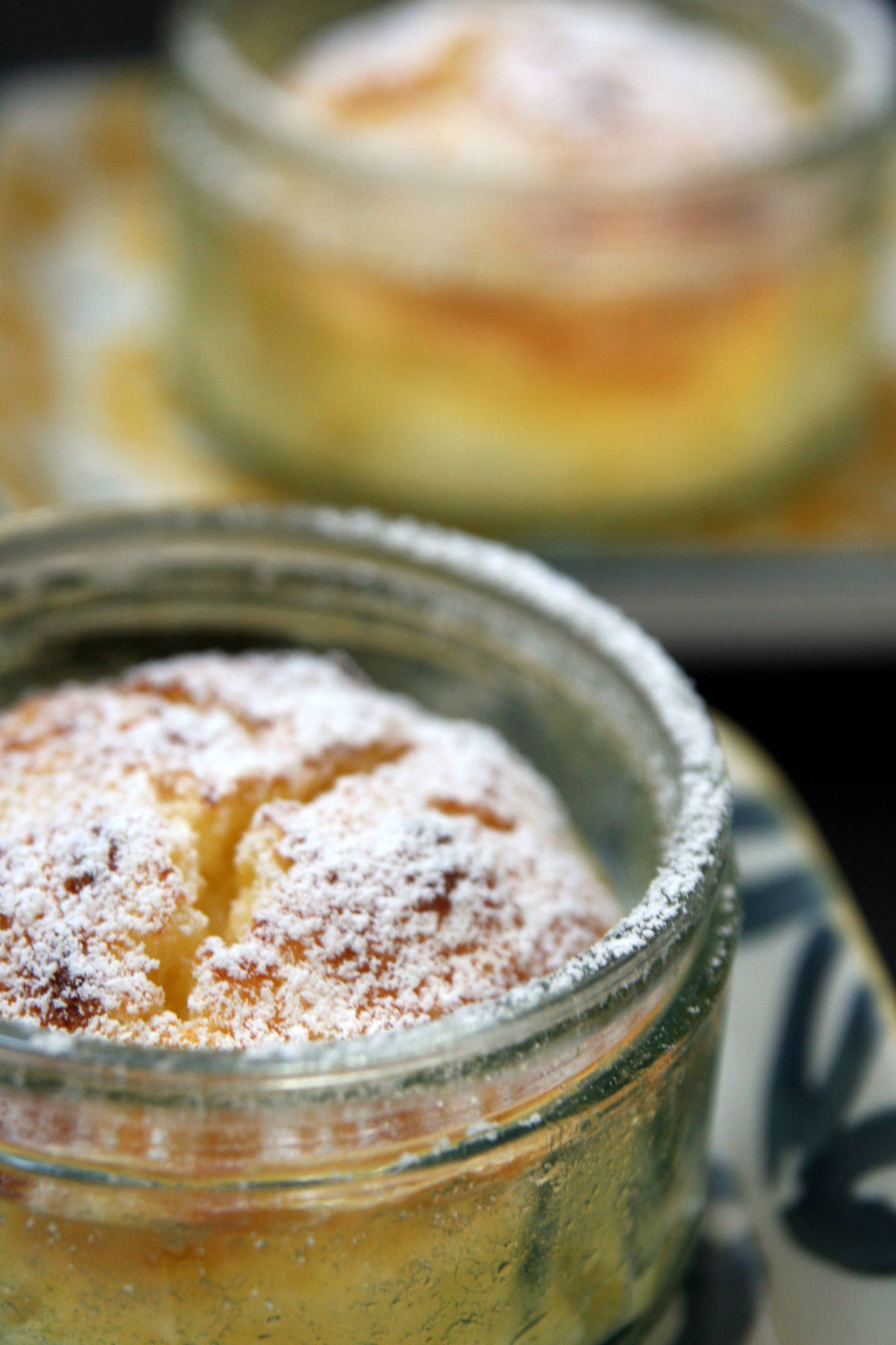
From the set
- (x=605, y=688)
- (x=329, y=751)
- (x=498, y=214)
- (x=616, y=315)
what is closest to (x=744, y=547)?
(x=616, y=315)

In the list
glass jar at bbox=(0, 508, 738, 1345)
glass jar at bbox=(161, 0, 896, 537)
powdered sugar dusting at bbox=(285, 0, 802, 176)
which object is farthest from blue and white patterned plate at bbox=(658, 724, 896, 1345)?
powdered sugar dusting at bbox=(285, 0, 802, 176)

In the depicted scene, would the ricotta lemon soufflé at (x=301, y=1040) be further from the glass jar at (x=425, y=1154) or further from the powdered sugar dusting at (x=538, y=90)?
the powdered sugar dusting at (x=538, y=90)

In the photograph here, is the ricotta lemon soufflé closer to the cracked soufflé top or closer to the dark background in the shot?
the cracked soufflé top

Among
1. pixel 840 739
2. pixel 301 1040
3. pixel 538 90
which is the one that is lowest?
pixel 840 739

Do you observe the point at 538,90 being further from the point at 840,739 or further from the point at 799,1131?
the point at 799,1131

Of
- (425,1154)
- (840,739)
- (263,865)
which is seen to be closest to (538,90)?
(840,739)

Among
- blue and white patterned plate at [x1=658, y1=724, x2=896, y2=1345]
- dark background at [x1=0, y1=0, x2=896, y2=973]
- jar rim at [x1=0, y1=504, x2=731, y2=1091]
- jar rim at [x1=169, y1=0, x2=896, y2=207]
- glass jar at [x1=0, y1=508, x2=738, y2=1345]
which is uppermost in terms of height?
jar rim at [x1=169, y1=0, x2=896, y2=207]
